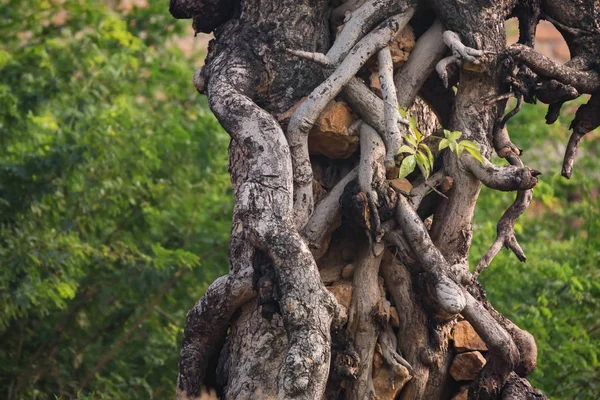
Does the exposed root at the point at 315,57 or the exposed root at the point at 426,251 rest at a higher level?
the exposed root at the point at 315,57

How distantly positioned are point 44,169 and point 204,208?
2161 mm

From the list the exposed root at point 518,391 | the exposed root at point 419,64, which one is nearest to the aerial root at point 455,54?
the exposed root at point 419,64

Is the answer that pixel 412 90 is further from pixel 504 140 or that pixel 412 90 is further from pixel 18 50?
pixel 18 50

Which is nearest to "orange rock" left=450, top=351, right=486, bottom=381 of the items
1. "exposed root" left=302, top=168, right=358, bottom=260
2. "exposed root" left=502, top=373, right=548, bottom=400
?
"exposed root" left=502, top=373, right=548, bottom=400

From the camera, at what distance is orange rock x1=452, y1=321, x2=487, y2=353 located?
6324mm

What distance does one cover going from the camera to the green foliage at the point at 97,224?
9164 mm

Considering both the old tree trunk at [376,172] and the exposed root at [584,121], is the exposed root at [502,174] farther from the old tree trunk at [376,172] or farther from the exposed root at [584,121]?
the exposed root at [584,121]

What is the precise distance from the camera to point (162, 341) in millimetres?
10125

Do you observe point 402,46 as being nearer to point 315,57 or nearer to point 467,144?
point 315,57

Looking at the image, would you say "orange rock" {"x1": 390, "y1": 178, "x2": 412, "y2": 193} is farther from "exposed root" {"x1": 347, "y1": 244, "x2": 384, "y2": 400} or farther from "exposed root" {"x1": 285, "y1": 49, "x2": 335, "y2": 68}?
"exposed root" {"x1": 285, "y1": 49, "x2": 335, "y2": 68}

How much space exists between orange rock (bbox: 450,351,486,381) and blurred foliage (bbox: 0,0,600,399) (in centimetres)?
285

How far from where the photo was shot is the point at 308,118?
19.7 ft

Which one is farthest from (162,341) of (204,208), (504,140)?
(504,140)

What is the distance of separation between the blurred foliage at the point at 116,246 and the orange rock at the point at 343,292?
3173 millimetres
